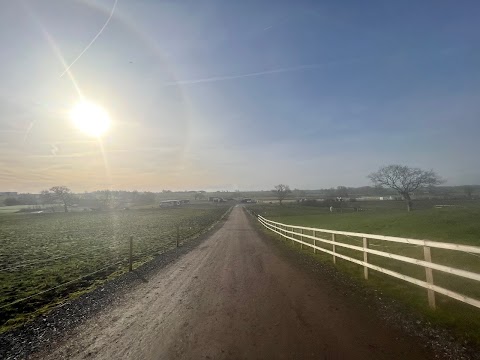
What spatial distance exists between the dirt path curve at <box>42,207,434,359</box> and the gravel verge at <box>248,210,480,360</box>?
0.29 meters

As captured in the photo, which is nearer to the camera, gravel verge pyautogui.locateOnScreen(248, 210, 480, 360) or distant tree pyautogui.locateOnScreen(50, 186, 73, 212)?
gravel verge pyautogui.locateOnScreen(248, 210, 480, 360)

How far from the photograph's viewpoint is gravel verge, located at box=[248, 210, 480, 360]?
4764mm

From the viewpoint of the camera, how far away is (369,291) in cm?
848

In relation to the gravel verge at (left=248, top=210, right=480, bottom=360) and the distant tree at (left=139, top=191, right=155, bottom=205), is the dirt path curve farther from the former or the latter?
the distant tree at (left=139, top=191, right=155, bottom=205)

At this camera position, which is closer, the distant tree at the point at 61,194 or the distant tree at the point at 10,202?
the distant tree at the point at 61,194

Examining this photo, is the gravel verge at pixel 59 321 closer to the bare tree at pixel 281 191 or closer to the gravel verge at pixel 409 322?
the gravel verge at pixel 409 322

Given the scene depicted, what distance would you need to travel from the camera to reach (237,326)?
6.07 metres

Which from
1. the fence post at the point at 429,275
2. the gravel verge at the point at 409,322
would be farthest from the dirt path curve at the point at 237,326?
the fence post at the point at 429,275

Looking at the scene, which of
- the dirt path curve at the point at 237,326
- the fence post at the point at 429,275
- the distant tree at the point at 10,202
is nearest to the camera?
the dirt path curve at the point at 237,326

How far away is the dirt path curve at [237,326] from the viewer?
4974 millimetres

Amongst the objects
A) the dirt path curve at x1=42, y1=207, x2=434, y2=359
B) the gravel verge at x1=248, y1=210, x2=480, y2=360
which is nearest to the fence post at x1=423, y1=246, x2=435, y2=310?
the gravel verge at x1=248, y1=210, x2=480, y2=360

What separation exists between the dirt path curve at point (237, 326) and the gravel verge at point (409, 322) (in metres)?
0.29

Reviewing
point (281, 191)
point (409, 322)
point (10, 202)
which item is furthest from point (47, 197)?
point (409, 322)

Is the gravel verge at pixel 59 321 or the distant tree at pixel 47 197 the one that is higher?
the distant tree at pixel 47 197
